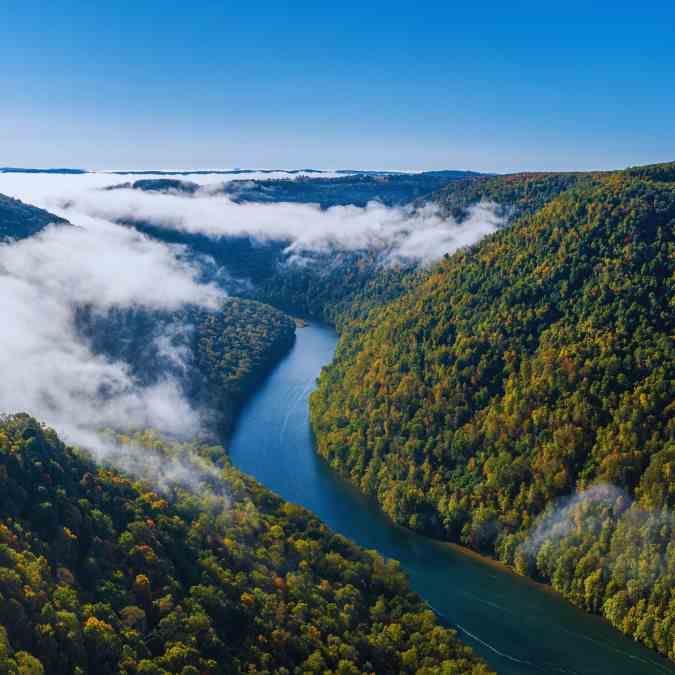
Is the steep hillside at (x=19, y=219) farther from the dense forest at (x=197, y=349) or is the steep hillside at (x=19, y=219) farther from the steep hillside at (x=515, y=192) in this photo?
the steep hillside at (x=515, y=192)

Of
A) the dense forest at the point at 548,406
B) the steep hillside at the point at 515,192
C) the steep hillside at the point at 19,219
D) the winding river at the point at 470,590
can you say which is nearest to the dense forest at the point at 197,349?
the winding river at the point at 470,590

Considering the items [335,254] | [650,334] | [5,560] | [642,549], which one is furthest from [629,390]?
[335,254]

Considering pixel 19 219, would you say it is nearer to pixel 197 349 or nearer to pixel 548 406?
pixel 197 349

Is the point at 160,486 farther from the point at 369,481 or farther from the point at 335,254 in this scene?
the point at 335,254

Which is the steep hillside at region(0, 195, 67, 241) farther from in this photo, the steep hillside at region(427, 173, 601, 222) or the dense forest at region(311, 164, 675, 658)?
the steep hillside at region(427, 173, 601, 222)

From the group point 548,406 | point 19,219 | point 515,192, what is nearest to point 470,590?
point 548,406

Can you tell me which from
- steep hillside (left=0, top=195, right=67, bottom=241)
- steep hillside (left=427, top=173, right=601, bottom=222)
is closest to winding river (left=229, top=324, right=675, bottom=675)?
steep hillside (left=0, top=195, right=67, bottom=241)
